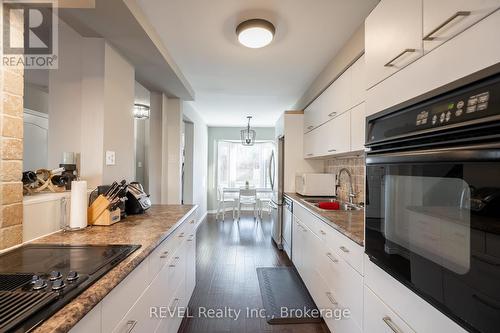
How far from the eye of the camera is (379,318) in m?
1.09

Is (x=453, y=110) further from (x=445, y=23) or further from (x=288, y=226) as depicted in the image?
→ (x=288, y=226)

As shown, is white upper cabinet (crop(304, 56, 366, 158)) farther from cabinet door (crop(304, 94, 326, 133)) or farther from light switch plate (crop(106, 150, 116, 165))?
light switch plate (crop(106, 150, 116, 165))

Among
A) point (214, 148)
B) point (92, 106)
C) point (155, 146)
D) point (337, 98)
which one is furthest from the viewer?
point (214, 148)

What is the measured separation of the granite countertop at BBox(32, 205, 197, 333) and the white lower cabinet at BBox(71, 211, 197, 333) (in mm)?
51

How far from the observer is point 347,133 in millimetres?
2145

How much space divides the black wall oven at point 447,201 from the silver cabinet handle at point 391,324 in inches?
8.3

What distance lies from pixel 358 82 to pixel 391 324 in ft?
5.56

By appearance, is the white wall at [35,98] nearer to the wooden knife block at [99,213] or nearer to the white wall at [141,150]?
the white wall at [141,150]

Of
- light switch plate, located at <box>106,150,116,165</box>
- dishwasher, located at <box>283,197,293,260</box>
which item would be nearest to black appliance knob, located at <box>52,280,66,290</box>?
light switch plate, located at <box>106,150,116,165</box>

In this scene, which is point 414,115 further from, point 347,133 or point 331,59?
point 331,59

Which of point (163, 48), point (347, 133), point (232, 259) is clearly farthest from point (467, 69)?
point (232, 259)

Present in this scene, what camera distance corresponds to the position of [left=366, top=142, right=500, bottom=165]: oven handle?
0.57 m

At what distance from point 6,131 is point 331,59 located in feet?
8.53

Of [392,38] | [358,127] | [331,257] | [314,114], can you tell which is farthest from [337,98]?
[331,257]
